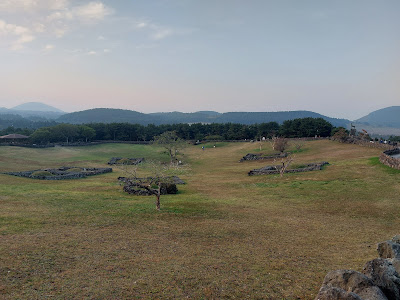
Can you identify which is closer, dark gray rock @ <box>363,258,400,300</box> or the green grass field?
dark gray rock @ <box>363,258,400,300</box>

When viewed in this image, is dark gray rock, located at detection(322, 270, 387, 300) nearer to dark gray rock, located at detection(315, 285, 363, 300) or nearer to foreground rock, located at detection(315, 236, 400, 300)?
foreground rock, located at detection(315, 236, 400, 300)

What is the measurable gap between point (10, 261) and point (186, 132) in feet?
420

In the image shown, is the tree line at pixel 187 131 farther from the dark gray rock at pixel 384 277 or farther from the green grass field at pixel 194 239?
the dark gray rock at pixel 384 277

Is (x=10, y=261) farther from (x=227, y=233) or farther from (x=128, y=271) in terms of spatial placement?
(x=227, y=233)

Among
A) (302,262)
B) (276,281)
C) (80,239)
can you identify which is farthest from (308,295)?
(80,239)

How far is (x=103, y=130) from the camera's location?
440 feet

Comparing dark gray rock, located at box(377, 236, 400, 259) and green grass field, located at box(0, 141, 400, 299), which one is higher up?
dark gray rock, located at box(377, 236, 400, 259)

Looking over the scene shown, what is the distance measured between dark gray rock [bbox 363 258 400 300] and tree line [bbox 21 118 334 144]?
356ft

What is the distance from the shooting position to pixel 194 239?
698 inches

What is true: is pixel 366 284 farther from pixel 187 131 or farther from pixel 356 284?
pixel 187 131

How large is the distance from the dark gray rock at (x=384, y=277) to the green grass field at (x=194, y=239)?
7.92ft

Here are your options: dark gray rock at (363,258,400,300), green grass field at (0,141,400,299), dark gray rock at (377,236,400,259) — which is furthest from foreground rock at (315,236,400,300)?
green grass field at (0,141,400,299)

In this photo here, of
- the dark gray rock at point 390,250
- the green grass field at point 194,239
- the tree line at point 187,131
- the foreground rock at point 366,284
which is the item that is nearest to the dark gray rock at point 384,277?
the foreground rock at point 366,284

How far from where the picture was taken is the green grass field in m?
11.5
